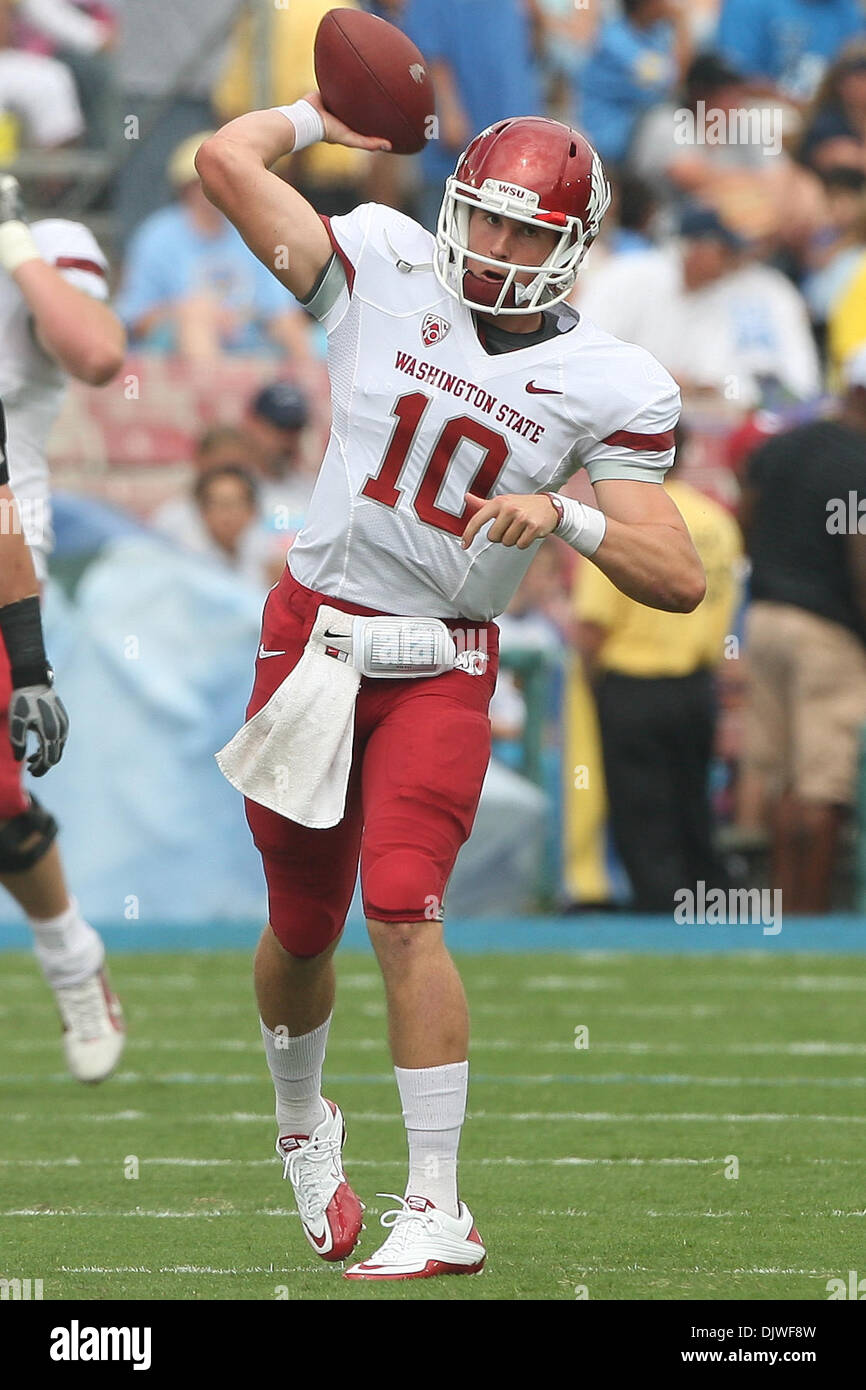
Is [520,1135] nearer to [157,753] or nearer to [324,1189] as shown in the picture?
[324,1189]

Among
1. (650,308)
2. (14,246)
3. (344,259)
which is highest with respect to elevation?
(650,308)

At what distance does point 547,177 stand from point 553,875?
5.68 m

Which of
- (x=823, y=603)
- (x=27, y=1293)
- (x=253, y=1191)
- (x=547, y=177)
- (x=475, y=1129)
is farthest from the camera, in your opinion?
(x=823, y=603)

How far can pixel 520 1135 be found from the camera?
5484 mm

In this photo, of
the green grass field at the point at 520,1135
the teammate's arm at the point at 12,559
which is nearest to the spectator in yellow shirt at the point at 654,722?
the green grass field at the point at 520,1135

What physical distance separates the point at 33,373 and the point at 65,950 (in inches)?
54.5

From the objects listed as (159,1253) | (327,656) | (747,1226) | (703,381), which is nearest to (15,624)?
(327,656)

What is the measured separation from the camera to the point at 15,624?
15.9ft

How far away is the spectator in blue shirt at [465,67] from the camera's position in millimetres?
11875

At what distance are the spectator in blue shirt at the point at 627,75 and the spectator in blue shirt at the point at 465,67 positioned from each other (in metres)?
0.45

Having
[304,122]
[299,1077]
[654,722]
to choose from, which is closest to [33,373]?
[304,122]

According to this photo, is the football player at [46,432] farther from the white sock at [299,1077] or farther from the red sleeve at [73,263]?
the white sock at [299,1077]
